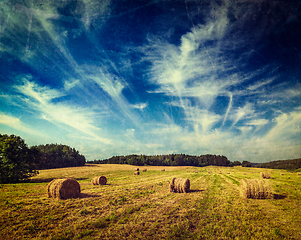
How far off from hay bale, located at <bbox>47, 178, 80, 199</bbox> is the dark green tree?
55.4 feet

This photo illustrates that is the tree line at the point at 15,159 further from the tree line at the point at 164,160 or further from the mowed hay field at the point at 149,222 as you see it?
the tree line at the point at 164,160

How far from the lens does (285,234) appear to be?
8062mm

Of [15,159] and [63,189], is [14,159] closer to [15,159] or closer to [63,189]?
[15,159]

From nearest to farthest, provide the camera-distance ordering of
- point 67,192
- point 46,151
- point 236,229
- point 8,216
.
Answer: point 236,229 < point 8,216 < point 67,192 < point 46,151

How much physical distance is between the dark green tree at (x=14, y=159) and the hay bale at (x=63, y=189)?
16.9 metres

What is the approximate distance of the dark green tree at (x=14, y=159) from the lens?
83.6 feet

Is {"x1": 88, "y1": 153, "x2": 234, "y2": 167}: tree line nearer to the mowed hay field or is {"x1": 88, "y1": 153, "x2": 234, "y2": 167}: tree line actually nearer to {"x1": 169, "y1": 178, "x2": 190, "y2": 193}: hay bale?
{"x1": 169, "y1": 178, "x2": 190, "y2": 193}: hay bale

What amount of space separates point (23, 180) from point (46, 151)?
56.2 m

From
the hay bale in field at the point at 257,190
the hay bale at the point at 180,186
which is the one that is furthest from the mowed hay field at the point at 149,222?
the hay bale at the point at 180,186

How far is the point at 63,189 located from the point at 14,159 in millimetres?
19701

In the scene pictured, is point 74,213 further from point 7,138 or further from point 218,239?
point 7,138

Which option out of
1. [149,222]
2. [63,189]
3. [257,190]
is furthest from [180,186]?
[63,189]

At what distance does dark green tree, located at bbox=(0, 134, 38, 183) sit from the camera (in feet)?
83.6

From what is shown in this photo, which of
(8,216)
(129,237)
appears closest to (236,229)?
(129,237)
